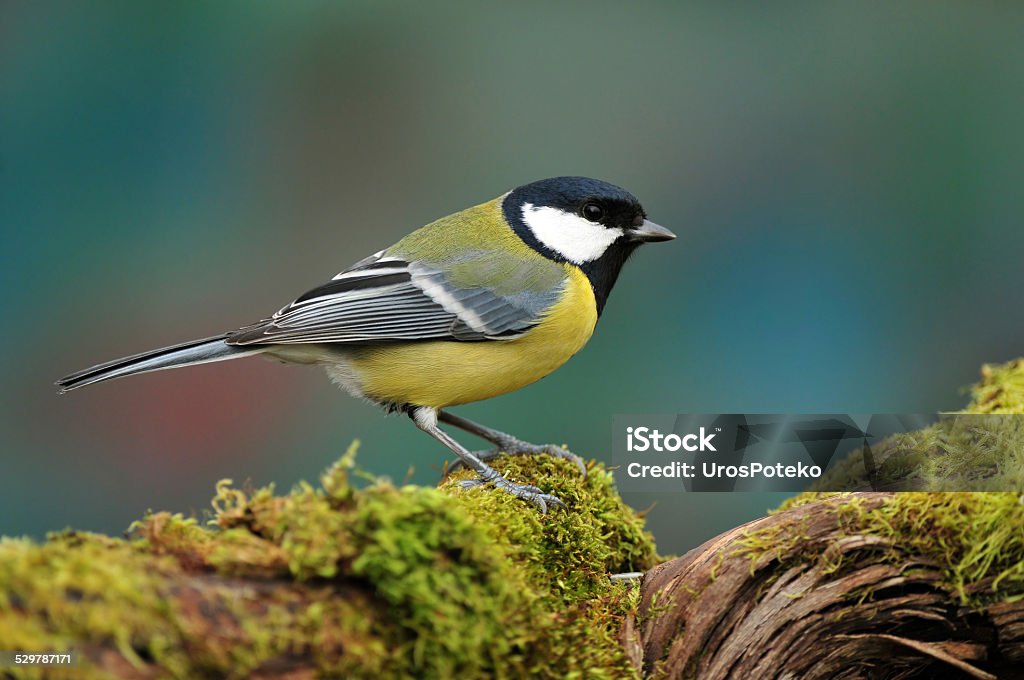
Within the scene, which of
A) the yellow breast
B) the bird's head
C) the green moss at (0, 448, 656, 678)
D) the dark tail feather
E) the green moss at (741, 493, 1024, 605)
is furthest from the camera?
the bird's head

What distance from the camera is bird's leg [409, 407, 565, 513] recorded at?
1.86 metres

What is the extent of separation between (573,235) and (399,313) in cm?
52

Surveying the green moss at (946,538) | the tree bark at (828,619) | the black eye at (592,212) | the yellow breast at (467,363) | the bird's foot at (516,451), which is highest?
the black eye at (592,212)

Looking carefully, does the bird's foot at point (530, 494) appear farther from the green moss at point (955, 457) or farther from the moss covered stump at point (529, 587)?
the green moss at point (955, 457)

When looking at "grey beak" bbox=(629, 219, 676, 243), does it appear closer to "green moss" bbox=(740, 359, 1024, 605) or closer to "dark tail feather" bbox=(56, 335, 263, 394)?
"green moss" bbox=(740, 359, 1024, 605)

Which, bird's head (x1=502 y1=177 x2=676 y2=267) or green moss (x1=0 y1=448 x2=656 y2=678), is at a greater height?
bird's head (x1=502 y1=177 x2=676 y2=267)

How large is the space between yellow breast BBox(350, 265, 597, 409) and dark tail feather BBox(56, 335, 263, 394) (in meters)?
0.32

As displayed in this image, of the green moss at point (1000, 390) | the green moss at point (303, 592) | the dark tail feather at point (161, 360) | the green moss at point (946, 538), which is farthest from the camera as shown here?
the dark tail feather at point (161, 360)

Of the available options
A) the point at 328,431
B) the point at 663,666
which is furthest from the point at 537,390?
the point at 663,666

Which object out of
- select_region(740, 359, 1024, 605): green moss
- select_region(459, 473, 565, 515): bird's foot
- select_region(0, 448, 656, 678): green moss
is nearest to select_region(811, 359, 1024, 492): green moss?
select_region(740, 359, 1024, 605): green moss

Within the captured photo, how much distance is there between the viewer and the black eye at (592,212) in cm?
231

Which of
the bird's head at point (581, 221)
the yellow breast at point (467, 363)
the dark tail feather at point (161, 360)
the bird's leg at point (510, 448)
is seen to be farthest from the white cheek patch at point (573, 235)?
the dark tail feather at point (161, 360)

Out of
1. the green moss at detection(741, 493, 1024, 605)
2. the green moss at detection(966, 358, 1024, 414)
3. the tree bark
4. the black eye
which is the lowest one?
the tree bark

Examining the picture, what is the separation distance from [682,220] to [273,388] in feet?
6.15
